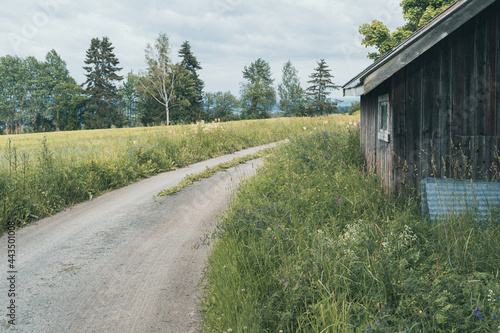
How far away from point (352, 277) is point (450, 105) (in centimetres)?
433

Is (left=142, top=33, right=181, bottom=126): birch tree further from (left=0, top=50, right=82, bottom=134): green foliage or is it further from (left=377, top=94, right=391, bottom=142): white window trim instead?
(left=377, top=94, right=391, bottom=142): white window trim

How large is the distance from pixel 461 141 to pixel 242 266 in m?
4.69

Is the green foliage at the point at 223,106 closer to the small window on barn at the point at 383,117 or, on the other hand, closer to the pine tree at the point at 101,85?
the pine tree at the point at 101,85

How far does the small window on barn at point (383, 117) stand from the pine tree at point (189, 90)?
164 feet

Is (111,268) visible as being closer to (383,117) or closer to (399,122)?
(399,122)

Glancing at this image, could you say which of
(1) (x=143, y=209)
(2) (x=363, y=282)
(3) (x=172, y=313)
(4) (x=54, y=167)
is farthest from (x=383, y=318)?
(4) (x=54, y=167)

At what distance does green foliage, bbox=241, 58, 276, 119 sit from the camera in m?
69.4

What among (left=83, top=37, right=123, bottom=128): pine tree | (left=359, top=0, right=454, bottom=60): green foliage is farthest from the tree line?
(left=359, top=0, right=454, bottom=60): green foliage

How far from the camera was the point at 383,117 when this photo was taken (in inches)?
313

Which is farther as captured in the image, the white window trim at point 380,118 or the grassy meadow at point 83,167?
the grassy meadow at point 83,167

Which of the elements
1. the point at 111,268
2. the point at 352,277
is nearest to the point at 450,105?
the point at 352,277

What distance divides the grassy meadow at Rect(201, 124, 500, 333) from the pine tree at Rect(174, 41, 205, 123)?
52886 millimetres

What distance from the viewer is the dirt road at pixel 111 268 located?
4207 millimetres

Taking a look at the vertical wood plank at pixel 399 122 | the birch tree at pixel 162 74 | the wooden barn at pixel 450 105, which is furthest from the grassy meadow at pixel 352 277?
the birch tree at pixel 162 74
